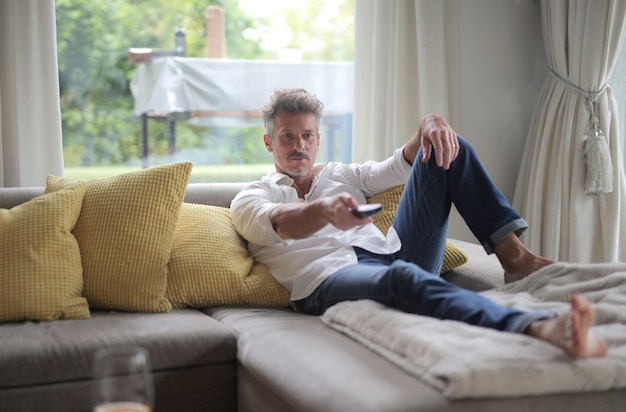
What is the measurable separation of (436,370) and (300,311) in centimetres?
79

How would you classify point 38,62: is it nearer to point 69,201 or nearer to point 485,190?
Answer: point 69,201

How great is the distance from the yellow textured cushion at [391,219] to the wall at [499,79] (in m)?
1.34

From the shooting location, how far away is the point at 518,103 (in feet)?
13.3

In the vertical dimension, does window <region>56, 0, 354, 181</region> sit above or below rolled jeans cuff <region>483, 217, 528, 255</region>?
above

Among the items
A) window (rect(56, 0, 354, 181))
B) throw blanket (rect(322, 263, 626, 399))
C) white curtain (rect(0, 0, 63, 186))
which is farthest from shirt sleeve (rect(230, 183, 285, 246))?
window (rect(56, 0, 354, 181))

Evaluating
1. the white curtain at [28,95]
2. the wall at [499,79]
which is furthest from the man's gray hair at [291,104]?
the wall at [499,79]

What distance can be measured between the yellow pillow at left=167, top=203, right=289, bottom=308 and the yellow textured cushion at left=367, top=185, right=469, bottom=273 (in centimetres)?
44

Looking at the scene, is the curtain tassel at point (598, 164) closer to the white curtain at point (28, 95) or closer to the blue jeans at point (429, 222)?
the blue jeans at point (429, 222)

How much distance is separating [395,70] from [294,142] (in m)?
1.32

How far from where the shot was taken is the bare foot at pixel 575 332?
1521 mm

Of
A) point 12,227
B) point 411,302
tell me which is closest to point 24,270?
point 12,227

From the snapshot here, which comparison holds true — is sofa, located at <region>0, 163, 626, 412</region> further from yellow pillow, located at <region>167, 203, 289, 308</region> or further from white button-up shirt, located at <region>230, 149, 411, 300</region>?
white button-up shirt, located at <region>230, 149, 411, 300</region>

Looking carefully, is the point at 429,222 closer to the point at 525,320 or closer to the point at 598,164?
the point at 525,320

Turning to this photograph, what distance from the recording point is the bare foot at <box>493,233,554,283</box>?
7.39ft
